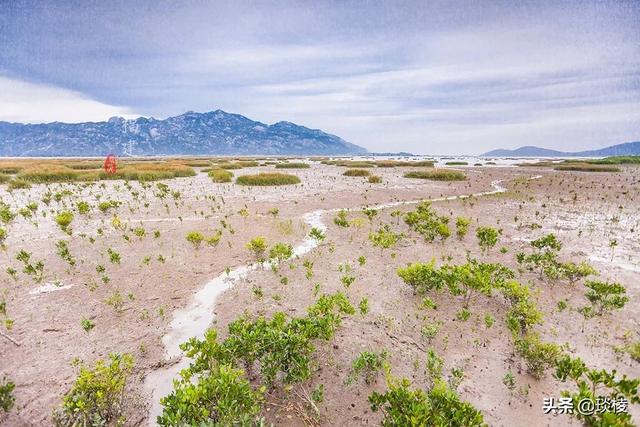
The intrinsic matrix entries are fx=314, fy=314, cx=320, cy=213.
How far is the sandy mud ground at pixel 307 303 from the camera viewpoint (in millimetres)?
6773

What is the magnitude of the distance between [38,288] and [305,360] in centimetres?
1067

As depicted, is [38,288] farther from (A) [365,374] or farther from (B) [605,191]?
(B) [605,191]

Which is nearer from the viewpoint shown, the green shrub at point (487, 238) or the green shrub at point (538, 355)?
the green shrub at point (538, 355)

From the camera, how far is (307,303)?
10227mm

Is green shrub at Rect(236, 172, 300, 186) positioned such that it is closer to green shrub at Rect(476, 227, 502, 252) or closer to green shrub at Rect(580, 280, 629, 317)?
green shrub at Rect(476, 227, 502, 252)

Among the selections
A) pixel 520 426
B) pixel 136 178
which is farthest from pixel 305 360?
pixel 136 178

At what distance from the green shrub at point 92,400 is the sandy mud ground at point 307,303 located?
50 cm

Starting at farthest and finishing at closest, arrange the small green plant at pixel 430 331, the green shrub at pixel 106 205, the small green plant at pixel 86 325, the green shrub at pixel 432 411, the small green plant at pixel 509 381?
the green shrub at pixel 106 205 < the small green plant at pixel 430 331 < the small green plant at pixel 86 325 < the small green plant at pixel 509 381 < the green shrub at pixel 432 411

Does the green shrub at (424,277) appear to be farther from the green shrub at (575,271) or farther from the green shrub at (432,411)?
the green shrub at (432,411)

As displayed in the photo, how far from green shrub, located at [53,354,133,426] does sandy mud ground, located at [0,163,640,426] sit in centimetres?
50

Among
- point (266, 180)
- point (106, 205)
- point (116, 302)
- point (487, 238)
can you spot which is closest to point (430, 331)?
point (487, 238)

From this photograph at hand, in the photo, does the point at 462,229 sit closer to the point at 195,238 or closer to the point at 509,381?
the point at 509,381

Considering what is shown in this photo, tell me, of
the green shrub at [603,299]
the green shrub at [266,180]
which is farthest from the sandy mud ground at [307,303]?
the green shrub at [266,180]

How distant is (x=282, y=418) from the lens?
600cm
